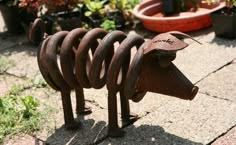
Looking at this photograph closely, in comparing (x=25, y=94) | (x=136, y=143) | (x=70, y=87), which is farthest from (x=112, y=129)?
(x=25, y=94)

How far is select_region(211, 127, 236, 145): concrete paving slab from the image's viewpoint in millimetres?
3111

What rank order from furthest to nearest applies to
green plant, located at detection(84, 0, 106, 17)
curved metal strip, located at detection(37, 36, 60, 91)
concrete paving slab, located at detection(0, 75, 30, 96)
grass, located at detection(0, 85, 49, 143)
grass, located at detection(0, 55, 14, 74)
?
green plant, located at detection(84, 0, 106, 17), grass, located at detection(0, 55, 14, 74), concrete paving slab, located at detection(0, 75, 30, 96), grass, located at detection(0, 85, 49, 143), curved metal strip, located at detection(37, 36, 60, 91)

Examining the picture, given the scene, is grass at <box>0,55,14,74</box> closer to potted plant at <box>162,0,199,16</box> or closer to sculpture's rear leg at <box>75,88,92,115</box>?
sculpture's rear leg at <box>75,88,92,115</box>

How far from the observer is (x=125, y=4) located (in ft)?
19.7

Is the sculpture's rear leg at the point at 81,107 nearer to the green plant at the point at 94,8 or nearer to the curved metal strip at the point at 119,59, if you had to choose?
the curved metal strip at the point at 119,59

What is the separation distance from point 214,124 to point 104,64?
38.7 inches

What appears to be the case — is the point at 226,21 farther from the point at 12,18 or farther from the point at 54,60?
the point at 12,18

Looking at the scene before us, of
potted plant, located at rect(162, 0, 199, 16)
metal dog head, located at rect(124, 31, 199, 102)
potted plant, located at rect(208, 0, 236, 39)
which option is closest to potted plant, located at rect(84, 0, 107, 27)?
potted plant, located at rect(162, 0, 199, 16)

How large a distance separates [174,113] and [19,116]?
1357mm

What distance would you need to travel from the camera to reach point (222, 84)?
4.02 meters

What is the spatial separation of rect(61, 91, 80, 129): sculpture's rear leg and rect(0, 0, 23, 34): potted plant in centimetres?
303

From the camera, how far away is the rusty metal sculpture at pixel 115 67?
291cm

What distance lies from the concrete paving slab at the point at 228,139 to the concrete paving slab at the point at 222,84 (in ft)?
1.79

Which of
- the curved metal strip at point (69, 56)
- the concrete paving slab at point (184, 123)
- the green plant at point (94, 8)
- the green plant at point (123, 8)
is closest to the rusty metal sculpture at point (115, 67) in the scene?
the curved metal strip at point (69, 56)
